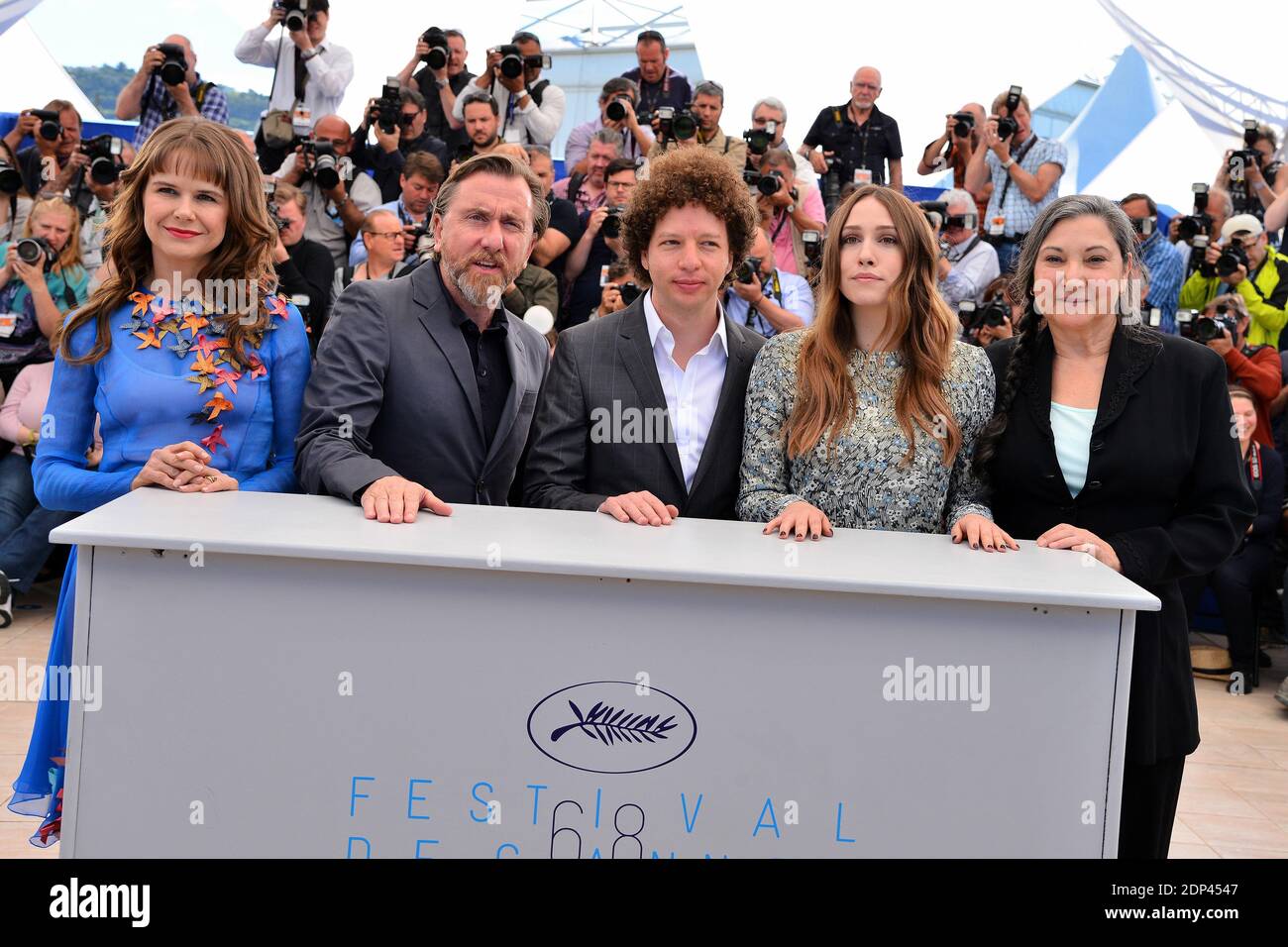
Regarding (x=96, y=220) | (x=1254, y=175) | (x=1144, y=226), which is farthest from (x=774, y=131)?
(x=96, y=220)

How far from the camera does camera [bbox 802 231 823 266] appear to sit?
463 centimetres

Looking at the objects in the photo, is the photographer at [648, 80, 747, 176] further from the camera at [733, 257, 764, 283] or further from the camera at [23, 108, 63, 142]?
the camera at [23, 108, 63, 142]

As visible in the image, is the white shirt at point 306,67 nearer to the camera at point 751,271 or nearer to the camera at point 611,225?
the camera at point 611,225

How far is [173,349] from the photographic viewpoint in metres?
2.12

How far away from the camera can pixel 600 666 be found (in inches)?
67.2

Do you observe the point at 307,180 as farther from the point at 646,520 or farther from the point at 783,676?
the point at 783,676

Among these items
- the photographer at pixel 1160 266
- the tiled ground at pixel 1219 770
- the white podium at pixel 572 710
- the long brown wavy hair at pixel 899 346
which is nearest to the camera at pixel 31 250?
the tiled ground at pixel 1219 770

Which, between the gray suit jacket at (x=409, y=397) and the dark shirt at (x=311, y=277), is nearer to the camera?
the gray suit jacket at (x=409, y=397)

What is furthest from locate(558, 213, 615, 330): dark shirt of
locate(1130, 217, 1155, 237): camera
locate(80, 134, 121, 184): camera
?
locate(1130, 217, 1155, 237): camera

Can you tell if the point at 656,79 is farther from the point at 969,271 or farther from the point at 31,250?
the point at 31,250

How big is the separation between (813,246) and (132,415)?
3342 mm

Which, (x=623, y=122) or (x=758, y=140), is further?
(x=623, y=122)

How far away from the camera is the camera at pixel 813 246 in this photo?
4.63 meters

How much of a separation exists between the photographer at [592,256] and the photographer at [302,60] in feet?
5.92
